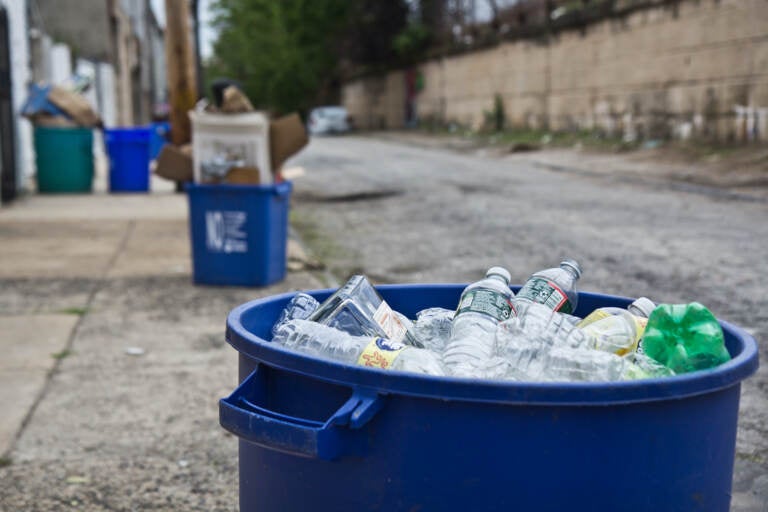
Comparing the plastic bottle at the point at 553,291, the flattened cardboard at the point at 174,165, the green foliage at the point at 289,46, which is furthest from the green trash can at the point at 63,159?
the green foliage at the point at 289,46

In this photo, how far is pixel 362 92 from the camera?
43750 millimetres

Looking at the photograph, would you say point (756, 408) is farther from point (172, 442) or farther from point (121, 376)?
point (121, 376)

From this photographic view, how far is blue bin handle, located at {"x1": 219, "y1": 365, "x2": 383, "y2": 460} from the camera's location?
4.63 feet

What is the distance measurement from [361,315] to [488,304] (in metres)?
0.26

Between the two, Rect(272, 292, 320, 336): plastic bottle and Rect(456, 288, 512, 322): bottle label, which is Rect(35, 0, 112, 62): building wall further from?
Rect(456, 288, 512, 322): bottle label

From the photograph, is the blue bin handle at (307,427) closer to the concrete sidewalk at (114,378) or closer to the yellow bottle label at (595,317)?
the yellow bottle label at (595,317)

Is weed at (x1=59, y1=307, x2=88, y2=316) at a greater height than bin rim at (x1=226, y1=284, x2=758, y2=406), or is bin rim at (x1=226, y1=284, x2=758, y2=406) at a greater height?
bin rim at (x1=226, y1=284, x2=758, y2=406)

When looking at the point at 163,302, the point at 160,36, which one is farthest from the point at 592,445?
the point at 160,36

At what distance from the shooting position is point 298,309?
200cm

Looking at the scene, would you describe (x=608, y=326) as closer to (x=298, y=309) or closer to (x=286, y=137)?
(x=298, y=309)

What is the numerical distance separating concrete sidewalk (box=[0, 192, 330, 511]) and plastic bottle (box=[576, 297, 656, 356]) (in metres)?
1.47

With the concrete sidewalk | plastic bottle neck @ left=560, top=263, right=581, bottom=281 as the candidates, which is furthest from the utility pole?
plastic bottle neck @ left=560, top=263, right=581, bottom=281

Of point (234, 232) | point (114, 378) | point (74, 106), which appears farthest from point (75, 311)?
point (74, 106)

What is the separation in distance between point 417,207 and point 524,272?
4.45 meters
